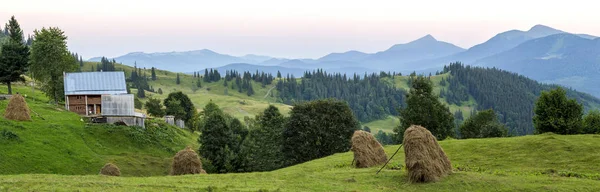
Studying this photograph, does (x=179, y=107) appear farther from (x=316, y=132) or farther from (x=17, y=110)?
(x=316, y=132)

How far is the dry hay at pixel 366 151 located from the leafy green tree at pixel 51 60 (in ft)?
202

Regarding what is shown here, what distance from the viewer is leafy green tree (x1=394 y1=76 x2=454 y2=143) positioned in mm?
76688

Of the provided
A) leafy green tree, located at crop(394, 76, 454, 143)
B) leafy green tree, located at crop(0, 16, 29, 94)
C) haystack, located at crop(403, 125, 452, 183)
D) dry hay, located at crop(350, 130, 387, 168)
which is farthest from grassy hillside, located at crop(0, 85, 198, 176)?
leafy green tree, located at crop(394, 76, 454, 143)

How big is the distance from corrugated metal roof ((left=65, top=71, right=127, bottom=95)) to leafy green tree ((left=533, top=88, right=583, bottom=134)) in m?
62.2

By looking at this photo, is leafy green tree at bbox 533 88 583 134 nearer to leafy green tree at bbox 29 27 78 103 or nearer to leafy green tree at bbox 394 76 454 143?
leafy green tree at bbox 394 76 454 143

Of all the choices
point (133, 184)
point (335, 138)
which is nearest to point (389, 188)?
point (133, 184)

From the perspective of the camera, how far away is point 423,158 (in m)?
32.8

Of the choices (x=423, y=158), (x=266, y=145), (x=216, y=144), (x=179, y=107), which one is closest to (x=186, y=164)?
(x=423, y=158)

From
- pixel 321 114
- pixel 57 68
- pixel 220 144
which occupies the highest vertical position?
pixel 57 68

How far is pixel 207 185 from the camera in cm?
3069

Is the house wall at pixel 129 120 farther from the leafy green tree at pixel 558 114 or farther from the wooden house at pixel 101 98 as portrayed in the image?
the leafy green tree at pixel 558 114

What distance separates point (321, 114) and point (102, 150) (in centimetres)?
2867

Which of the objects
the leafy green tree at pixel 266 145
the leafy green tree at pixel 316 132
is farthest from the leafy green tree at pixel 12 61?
the leafy green tree at pixel 316 132

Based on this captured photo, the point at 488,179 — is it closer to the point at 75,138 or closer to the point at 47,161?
the point at 47,161
